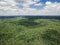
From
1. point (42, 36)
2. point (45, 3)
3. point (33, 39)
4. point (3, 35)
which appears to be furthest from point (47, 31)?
point (3, 35)

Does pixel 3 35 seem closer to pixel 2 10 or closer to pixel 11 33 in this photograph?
pixel 11 33

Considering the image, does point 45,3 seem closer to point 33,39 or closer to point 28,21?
point 28,21

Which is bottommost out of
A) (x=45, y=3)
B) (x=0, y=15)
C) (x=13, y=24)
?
(x=13, y=24)

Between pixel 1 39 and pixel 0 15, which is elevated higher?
pixel 0 15

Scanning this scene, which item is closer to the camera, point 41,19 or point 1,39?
point 1,39

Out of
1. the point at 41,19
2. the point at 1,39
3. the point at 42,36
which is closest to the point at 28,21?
the point at 41,19

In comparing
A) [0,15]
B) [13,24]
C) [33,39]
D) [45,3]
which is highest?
[45,3]
